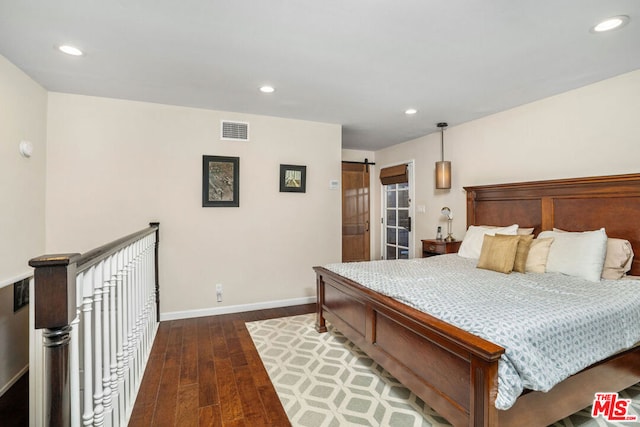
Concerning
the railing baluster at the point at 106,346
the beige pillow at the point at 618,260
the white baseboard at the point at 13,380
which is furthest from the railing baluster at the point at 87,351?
the beige pillow at the point at 618,260

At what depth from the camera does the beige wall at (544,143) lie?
257 cm

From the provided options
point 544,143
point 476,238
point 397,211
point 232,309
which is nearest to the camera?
point 544,143

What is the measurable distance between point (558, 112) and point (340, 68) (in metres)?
2.26

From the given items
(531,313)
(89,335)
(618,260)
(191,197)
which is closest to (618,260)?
(618,260)

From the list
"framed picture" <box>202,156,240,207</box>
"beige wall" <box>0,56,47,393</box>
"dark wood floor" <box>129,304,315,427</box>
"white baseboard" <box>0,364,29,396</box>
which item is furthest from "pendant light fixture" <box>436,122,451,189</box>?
"white baseboard" <box>0,364,29,396</box>

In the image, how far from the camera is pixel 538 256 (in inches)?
104

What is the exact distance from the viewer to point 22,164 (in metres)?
2.54

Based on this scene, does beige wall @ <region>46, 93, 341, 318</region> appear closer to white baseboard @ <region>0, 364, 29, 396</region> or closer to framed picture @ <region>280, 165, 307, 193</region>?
framed picture @ <region>280, 165, 307, 193</region>

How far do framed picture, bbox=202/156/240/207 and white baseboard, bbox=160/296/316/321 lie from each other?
48.2 inches

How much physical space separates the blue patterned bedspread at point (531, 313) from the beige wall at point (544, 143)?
1.16 m

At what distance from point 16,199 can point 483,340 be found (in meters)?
3.47

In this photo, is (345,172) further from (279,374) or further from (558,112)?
(279,374)

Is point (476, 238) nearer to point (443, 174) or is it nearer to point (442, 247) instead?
point (442, 247)

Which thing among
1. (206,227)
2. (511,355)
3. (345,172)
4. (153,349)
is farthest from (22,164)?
(345,172)
